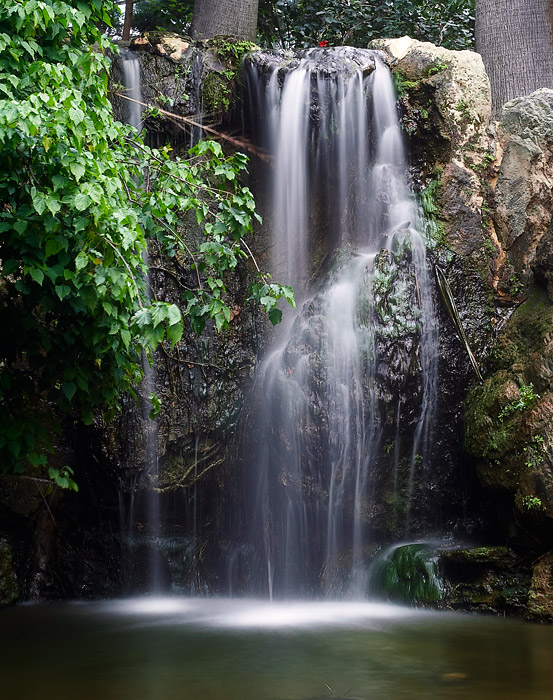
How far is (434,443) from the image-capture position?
8070mm

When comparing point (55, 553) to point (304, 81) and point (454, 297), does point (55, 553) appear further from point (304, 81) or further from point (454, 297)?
point (304, 81)

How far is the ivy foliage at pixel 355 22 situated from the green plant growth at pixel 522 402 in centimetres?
853

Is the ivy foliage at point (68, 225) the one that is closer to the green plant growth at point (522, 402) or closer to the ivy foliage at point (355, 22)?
the green plant growth at point (522, 402)

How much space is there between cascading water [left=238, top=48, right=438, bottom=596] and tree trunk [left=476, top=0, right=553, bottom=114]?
190 cm

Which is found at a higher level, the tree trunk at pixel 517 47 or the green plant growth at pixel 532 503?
the tree trunk at pixel 517 47

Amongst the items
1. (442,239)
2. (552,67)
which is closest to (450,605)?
(442,239)

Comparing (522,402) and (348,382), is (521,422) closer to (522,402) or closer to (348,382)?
(522,402)

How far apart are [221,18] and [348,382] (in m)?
5.89

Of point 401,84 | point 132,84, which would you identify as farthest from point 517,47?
point 132,84

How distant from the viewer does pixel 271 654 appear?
5.44 metres

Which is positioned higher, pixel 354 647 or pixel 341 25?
pixel 341 25

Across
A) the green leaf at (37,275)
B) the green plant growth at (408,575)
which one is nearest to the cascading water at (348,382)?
the green plant growth at (408,575)

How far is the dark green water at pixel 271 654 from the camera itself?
182 inches

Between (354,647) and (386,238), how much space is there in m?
4.73
